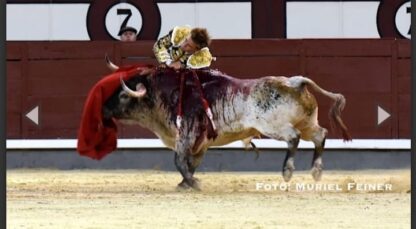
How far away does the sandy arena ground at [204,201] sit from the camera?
4.90 meters

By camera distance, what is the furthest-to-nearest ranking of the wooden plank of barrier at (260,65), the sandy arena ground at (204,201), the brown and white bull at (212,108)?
1. the wooden plank of barrier at (260,65)
2. the brown and white bull at (212,108)
3. the sandy arena ground at (204,201)

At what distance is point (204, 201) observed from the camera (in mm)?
5867

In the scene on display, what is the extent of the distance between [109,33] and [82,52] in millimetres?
210

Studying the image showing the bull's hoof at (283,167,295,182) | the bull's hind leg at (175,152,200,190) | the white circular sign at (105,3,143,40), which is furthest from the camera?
the white circular sign at (105,3,143,40)

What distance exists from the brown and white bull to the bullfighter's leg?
0.58 ft

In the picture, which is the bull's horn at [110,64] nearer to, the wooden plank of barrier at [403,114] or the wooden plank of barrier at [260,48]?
the wooden plank of barrier at [260,48]

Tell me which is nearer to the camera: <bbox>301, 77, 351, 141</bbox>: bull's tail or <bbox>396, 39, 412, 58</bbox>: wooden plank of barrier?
<bbox>301, 77, 351, 141</bbox>: bull's tail

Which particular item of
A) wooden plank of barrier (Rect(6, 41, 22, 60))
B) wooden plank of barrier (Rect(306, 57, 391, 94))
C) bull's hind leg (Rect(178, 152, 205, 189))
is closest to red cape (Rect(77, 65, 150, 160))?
bull's hind leg (Rect(178, 152, 205, 189))

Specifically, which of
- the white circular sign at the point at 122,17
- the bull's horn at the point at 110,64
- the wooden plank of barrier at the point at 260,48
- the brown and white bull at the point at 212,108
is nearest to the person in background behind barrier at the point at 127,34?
the white circular sign at the point at 122,17

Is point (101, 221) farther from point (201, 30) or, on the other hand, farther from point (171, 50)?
point (201, 30)

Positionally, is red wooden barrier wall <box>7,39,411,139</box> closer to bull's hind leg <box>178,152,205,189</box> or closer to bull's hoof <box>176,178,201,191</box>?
bull's hind leg <box>178,152,205,189</box>

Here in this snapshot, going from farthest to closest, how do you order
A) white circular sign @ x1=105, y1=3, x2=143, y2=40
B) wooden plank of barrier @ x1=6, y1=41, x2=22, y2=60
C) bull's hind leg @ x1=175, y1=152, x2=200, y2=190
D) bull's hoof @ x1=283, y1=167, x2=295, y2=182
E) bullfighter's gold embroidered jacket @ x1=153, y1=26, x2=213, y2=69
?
wooden plank of barrier @ x1=6, y1=41, x2=22, y2=60 → white circular sign @ x1=105, y1=3, x2=143, y2=40 → bull's hoof @ x1=283, y1=167, x2=295, y2=182 → bull's hind leg @ x1=175, y1=152, x2=200, y2=190 → bullfighter's gold embroidered jacket @ x1=153, y1=26, x2=213, y2=69

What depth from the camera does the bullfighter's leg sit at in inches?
265

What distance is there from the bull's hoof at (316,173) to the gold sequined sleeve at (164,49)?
932mm
